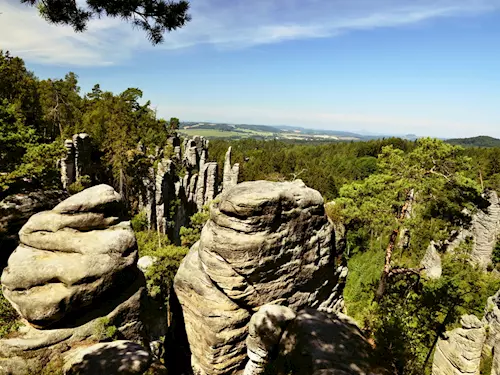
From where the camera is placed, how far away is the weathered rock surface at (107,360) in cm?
844

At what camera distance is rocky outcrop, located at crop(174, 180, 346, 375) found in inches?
400

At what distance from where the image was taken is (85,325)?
33.1ft

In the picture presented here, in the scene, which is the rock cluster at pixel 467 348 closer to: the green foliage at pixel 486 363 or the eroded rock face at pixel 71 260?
the green foliage at pixel 486 363

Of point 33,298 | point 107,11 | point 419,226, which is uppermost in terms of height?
point 107,11

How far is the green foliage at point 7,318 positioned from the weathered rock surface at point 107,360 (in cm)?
195

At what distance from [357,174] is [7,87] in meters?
76.0

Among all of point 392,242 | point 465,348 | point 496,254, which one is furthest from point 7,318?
point 496,254

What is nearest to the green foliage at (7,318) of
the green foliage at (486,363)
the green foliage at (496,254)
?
the green foliage at (486,363)

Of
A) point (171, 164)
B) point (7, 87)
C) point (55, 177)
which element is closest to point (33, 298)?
point (55, 177)

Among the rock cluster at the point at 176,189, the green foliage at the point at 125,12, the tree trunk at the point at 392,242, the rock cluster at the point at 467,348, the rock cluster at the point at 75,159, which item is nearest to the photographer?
the green foliage at the point at 125,12

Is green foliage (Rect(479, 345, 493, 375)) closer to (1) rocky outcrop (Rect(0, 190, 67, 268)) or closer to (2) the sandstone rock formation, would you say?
(2) the sandstone rock formation

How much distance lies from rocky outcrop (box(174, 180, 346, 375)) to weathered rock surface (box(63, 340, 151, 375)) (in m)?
2.39

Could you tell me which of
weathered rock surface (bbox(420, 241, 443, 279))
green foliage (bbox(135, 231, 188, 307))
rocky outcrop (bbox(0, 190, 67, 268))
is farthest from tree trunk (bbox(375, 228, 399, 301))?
rocky outcrop (bbox(0, 190, 67, 268))

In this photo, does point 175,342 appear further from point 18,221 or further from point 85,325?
point 18,221
